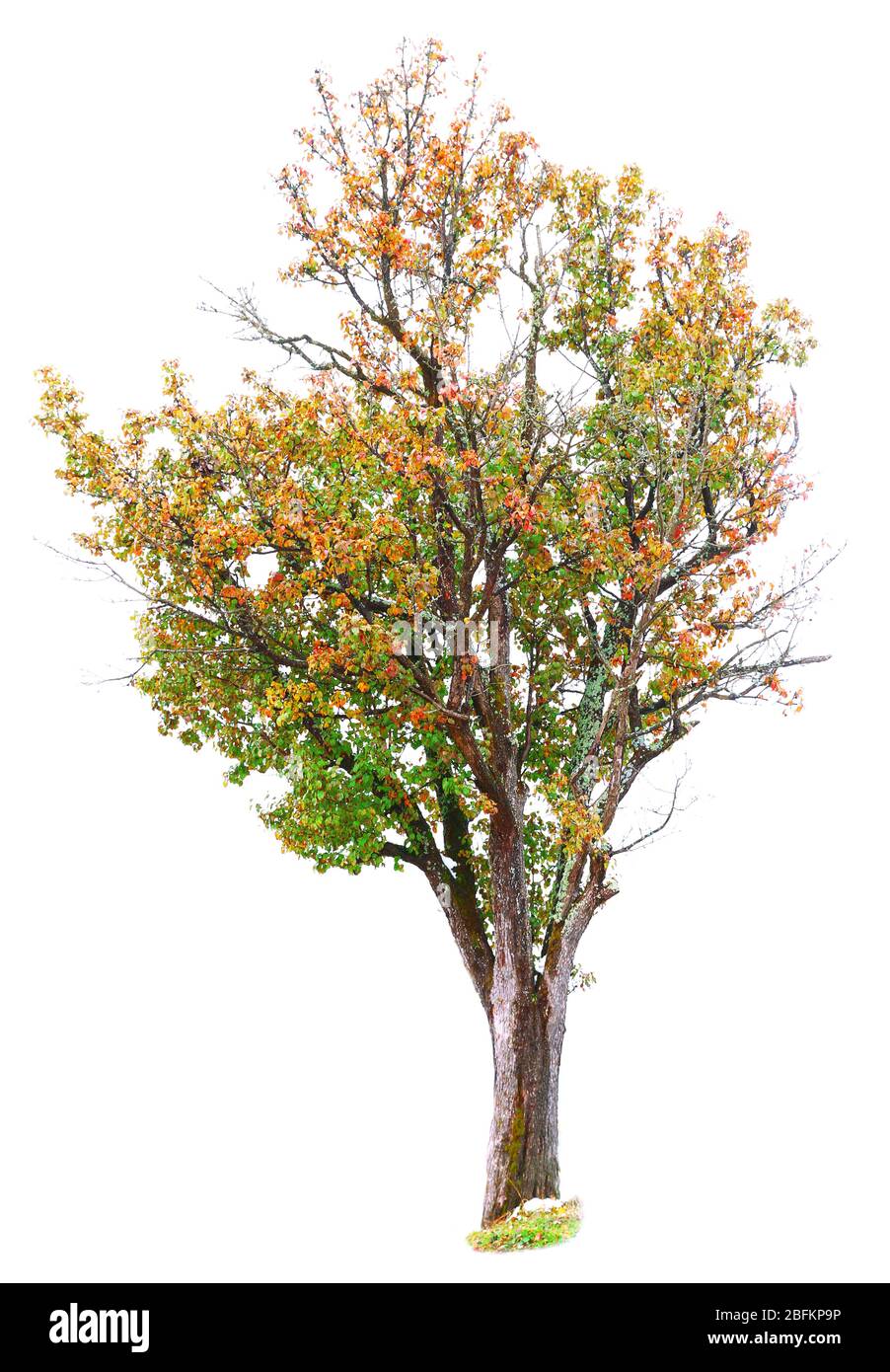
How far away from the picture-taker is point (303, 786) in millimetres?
12367

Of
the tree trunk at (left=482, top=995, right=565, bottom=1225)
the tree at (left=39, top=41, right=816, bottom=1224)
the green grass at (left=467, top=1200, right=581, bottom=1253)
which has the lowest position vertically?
the green grass at (left=467, top=1200, right=581, bottom=1253)

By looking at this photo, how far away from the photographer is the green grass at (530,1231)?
11.4m

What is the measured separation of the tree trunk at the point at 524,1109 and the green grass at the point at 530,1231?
0.26m

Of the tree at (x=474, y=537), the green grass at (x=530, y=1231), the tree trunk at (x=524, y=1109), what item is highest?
the tree at (x=474, y=537)

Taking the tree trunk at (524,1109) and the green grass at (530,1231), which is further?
the tree trunk at (524,1109)

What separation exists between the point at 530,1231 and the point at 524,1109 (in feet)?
3.87

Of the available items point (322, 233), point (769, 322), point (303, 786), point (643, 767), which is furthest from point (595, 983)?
point (322, 233)

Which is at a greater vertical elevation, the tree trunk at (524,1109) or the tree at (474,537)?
the tree at (474,537)

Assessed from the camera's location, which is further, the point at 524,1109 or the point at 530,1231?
the point at 524,1109

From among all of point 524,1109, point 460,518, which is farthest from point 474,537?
point 524,1109

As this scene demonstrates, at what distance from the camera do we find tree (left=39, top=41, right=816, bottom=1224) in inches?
466

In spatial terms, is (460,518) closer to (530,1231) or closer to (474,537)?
(474,537)

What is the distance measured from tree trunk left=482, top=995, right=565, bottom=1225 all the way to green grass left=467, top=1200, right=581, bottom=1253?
0.26 metres

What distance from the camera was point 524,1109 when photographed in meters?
12.4
